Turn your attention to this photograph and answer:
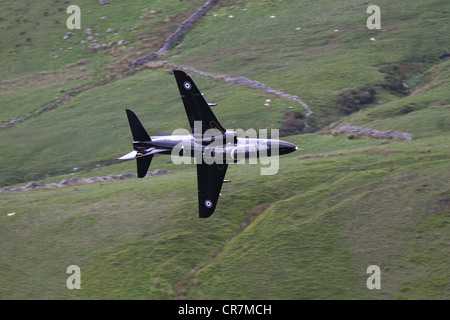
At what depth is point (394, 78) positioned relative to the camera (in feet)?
331

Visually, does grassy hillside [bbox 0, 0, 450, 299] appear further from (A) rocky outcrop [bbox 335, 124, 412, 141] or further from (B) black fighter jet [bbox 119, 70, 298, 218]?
(B) black fighter jet [bbox 119, 70, 298, 218]

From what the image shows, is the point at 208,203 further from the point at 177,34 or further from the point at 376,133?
the point at 177,34

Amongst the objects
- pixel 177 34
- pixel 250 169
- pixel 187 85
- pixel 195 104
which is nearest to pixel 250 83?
pixel 177 34

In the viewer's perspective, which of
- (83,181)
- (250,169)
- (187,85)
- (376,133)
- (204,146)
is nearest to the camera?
(187,85)

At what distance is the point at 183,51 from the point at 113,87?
1903 centimetres

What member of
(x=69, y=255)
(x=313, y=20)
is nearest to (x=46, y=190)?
(x=69, y=255)

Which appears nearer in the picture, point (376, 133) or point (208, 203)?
point (208, 203)

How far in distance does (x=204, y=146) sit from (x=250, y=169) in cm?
1975

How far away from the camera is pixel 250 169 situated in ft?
214

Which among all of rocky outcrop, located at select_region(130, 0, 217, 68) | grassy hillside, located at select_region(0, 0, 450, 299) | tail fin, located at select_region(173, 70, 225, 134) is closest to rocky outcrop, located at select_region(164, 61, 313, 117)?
grassy hillside, located at select_region(0, 0, 450, 299)

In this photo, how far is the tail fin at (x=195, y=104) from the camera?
44312 mm

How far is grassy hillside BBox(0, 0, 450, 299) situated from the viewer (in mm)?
45938
